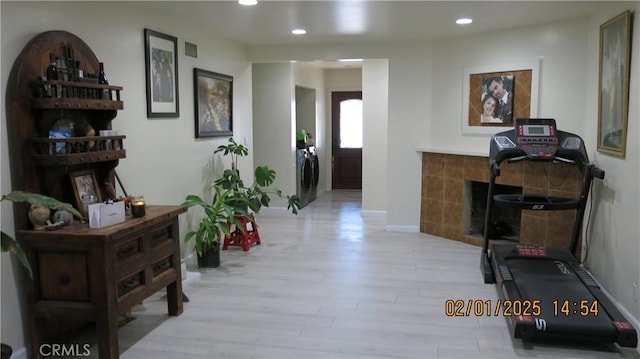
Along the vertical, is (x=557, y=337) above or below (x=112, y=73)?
below

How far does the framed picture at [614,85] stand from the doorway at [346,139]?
20.8 ft

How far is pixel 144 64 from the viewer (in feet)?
13.5

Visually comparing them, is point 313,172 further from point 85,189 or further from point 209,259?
point 85,189

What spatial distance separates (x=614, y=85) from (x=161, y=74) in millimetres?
3631

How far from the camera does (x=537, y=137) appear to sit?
4.27m

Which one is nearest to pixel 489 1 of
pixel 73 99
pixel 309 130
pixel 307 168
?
pixel 73 99

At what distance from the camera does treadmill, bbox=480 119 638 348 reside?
3.03 meters

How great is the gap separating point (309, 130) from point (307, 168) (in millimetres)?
1271

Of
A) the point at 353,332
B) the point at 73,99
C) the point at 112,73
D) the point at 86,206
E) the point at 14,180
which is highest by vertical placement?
the point at 112,73

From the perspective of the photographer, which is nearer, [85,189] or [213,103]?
[85,189]

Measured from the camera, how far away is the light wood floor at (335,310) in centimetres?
311

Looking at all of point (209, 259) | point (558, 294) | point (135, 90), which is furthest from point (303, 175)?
point (558, 294)

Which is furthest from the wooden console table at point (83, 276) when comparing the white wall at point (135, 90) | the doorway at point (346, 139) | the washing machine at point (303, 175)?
the doorway at point (346, 139)

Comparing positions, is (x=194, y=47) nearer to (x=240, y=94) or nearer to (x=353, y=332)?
(x=240, y=94)
